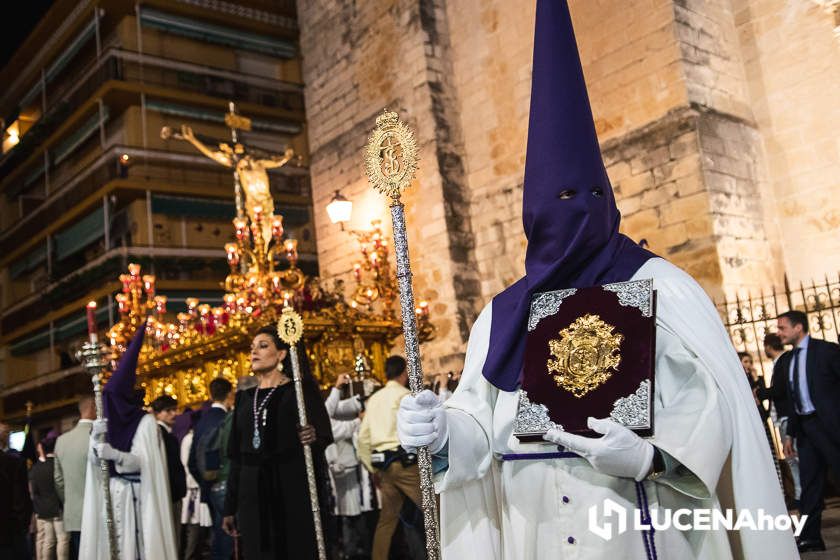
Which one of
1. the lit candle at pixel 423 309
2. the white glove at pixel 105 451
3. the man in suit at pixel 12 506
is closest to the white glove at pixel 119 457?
the white glove at pixel 105 451

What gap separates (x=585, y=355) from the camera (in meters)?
2.39

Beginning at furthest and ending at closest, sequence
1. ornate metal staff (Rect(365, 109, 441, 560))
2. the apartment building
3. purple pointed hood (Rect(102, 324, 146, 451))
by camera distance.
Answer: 1. the apartment building
2. purple pointed hood (Rect(102, 324, 146, 451))
3. ornate metal staff (Rect(365, 109, 441, 560))

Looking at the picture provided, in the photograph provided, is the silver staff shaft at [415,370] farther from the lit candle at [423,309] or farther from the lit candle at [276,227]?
the lit candle at [276,227]

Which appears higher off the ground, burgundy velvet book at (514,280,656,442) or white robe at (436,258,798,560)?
burgundy velvet book at (514,280,656,442)

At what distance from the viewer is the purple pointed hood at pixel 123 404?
576 centimetres

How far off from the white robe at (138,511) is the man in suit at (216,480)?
87cm

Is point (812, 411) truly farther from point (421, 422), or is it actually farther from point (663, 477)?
point (421, 422)

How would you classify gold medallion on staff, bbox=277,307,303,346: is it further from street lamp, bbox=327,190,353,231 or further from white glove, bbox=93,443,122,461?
street lamp, bbox=327,190,353,231

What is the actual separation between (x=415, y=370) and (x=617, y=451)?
682 mm

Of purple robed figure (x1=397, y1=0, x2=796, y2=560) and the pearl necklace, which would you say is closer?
purple robed figure (x1=397, y1=0, x2=796, y2=560)

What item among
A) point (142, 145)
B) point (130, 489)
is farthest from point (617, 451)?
point (142, 145)

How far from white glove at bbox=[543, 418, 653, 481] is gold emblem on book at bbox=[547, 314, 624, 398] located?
0.72 feet

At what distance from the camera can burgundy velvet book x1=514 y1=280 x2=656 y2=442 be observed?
2268mm

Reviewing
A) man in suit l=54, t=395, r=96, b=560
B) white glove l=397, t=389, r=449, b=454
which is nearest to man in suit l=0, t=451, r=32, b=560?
man in suit l=54, t=395, r=96, b=560
